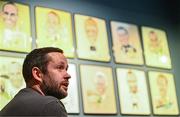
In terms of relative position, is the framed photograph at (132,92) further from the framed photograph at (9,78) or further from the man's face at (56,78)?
the man's face at (56,78)

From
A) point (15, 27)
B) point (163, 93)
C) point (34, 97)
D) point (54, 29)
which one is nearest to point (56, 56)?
point (34, 97)

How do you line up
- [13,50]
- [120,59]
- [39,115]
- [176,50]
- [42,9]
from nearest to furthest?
[39,115]
[13,50]
[42,9]
[120,59]
[176,50]

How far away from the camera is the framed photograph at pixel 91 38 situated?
2.96m

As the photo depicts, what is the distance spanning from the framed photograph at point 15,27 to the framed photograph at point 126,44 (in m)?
0.84

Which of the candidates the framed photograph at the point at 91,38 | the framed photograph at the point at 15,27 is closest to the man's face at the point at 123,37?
the framed photograph at the point at 91,38

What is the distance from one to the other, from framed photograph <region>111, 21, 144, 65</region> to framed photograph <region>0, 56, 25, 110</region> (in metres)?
0.95

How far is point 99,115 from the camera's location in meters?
2.87

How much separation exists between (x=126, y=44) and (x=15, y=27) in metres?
→ 1.08

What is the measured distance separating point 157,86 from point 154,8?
0.85 meters

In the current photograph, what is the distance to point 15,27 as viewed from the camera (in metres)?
2.66

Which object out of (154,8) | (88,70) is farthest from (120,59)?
(154,8)

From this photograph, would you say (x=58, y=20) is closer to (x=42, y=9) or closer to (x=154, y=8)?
(x=42, y=9)

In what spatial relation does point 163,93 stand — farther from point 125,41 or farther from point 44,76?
point 44,76

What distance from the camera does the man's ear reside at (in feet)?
5.71
